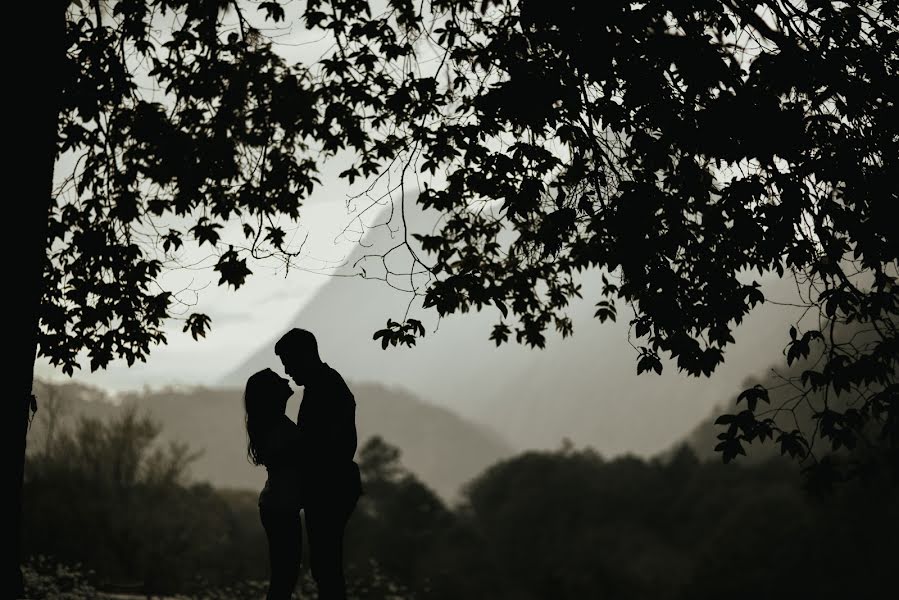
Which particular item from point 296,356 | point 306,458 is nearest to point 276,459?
point 306,458

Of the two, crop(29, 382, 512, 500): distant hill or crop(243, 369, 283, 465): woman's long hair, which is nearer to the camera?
crop(243, 369, 283, 465): woman's long hair

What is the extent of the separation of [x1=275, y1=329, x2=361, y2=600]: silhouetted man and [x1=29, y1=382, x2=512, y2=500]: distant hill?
3031 centimetres

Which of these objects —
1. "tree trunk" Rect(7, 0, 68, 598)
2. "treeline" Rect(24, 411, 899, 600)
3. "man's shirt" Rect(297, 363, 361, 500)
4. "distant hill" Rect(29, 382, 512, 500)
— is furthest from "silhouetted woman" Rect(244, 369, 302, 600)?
"distant hill" Rect(29, 382, 512, 500)

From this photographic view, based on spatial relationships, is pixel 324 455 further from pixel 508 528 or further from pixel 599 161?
pixel 508 528

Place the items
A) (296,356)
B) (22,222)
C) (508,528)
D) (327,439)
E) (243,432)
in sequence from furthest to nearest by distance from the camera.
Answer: (508,528)
(243,432)
(296,356)
(327,439)
(22,222)

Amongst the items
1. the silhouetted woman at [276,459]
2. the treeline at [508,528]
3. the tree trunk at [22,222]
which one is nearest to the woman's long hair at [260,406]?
the silhouetted woman at [276,459]

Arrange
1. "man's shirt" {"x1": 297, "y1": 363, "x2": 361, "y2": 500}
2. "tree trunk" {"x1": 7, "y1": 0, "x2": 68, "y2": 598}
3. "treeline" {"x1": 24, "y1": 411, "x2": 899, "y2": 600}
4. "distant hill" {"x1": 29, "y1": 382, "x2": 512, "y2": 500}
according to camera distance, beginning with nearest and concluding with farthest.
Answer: "tree trunk" {"x1": 7, "y1": 0, "x2": 68, "y2": 598} → "man's shirt" {"x1": 297, "y1": 363, "x2": 361, "y2": 500} → "treeline" {"x1": 24, "y1": 411, "x2": 899, "y2": 600} → "distant hill" {"x1": 29, "y1": 382, "x2": 512, "y2": 500}

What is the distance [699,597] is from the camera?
3116 cm

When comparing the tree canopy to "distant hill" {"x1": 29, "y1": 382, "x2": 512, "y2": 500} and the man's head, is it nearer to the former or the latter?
the man's head

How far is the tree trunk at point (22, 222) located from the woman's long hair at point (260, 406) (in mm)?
1336

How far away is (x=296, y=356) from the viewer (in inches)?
188

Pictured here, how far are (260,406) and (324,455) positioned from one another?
1.88 ft

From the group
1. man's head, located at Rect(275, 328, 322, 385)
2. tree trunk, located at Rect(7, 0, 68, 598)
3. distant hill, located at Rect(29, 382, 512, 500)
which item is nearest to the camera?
tree trunk, located at Rect(7, 0, 68, 598)

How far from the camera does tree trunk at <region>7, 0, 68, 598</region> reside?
439 cm
